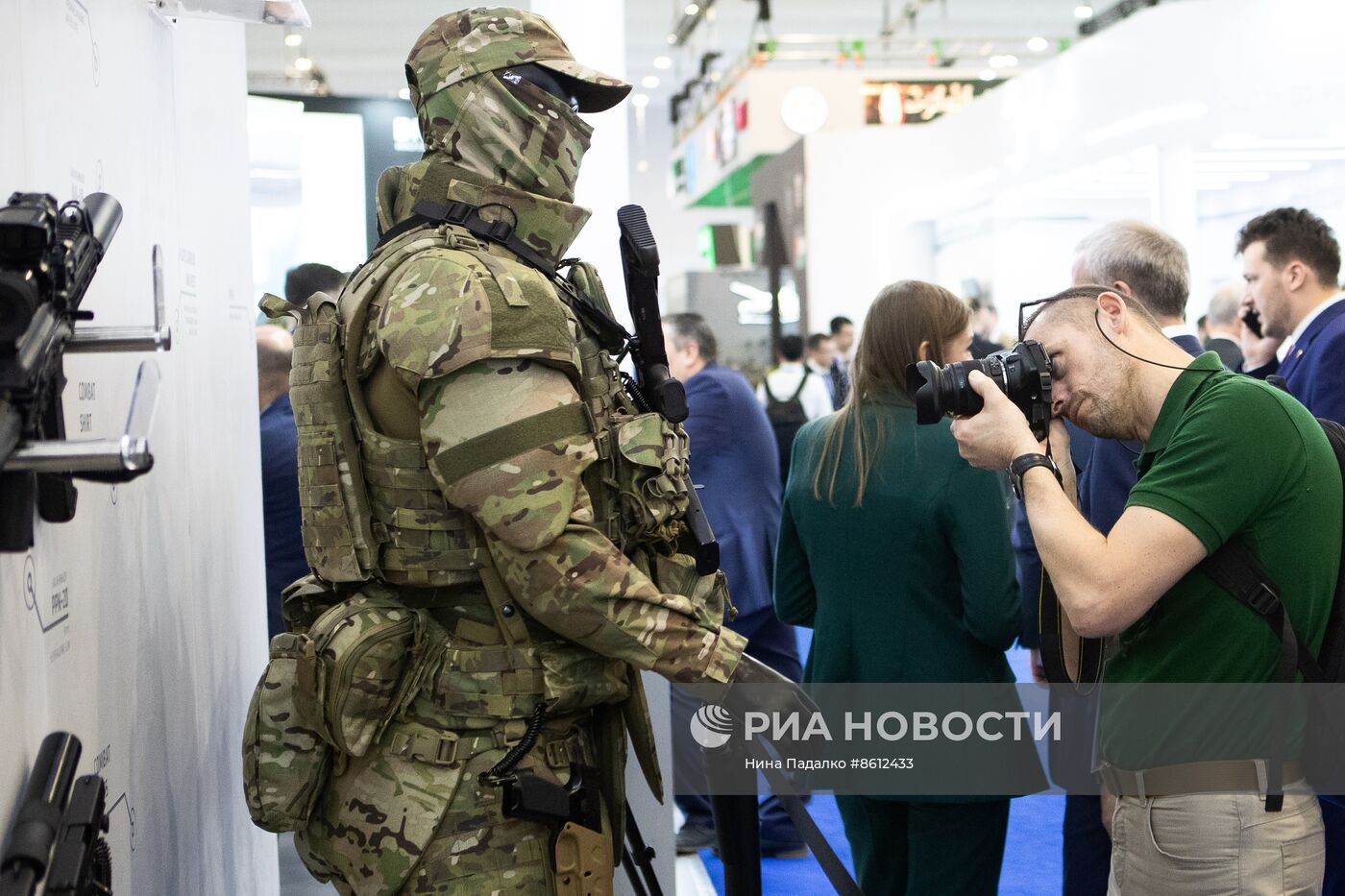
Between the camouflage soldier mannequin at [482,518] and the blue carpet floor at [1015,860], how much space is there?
180cm

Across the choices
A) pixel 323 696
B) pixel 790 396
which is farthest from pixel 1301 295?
pixel 790 396

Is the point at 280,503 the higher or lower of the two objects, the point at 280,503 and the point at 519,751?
the higher

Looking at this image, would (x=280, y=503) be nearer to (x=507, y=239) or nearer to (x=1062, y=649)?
(x=507, y=239)

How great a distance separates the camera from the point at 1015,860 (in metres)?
3.80

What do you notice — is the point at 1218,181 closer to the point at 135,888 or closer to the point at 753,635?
the point at 753,635

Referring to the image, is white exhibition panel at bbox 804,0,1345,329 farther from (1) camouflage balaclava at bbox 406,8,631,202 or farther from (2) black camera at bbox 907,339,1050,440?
(1) camouflage balaclava at bbox 406,8,631,202

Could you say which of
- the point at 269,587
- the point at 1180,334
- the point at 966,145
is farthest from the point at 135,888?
the point at 966,145

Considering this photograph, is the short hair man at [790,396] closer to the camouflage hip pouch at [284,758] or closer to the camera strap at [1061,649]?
the camera strap at [1061,649]

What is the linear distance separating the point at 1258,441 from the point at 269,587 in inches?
108

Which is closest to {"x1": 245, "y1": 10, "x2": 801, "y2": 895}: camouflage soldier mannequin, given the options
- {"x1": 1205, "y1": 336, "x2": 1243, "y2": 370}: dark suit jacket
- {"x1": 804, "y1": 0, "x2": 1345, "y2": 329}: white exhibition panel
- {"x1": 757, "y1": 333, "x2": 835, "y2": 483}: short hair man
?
{"x1": 1205, "y1": 336, "x2": 1243, "y2": 370}: dark suit jacket

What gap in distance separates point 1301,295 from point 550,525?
2.73 metres

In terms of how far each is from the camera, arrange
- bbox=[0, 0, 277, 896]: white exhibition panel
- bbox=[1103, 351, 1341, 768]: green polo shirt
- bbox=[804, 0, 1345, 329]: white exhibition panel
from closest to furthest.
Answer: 1. bbox=[0, 0, 277, 896]: white exhibition panel
2. bbox=[1103, 351, 1341, 768]: green polo shirt
3. bbox=[804, 0, 1345, 329]: white exhibition panel

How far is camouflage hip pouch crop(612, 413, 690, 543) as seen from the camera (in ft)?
5.65

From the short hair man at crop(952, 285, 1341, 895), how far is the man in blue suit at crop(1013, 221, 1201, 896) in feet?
2.90
